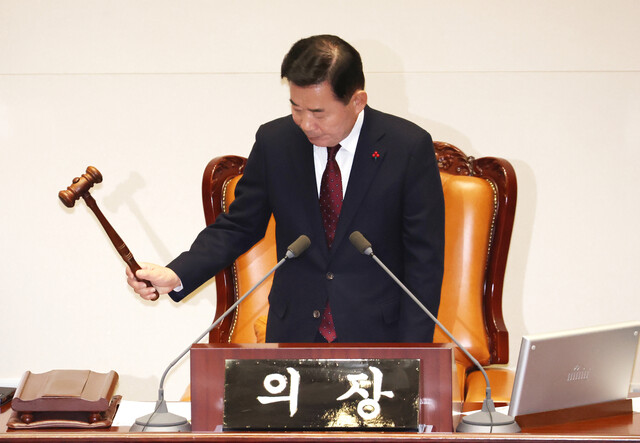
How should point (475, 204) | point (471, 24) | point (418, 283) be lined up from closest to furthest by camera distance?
point (418, 283), point (475, 204), point (471, 24)

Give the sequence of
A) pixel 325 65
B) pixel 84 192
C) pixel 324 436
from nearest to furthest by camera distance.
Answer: pixel 324 436 < pixel 84 192 < pixel 325 65

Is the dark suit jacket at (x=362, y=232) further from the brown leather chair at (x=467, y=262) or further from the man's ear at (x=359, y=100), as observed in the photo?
the brown leather chair at (x=467, y=262)

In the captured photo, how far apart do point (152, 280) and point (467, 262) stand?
109 centimetres

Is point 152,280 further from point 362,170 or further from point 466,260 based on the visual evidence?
point 466,260

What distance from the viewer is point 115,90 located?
3.07m

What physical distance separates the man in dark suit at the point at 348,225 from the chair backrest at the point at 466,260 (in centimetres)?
38

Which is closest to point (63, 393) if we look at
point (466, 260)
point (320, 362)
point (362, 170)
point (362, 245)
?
point (320, 362)

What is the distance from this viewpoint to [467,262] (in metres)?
2.48

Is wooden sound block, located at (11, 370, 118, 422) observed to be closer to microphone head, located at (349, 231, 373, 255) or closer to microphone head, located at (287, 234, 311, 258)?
microphone head, located at (287, 234, 311, 258)

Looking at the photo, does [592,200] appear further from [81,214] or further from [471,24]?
[81,214]

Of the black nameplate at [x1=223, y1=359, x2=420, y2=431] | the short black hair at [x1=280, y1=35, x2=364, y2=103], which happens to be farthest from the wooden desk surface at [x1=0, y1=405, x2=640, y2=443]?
the short black hair at [x1=280, y1=35, x2=364, y2=103]

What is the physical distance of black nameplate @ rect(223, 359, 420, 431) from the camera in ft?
4.44

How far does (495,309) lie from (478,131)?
2.65 feet

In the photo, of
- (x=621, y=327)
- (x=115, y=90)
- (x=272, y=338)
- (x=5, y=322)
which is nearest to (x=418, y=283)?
(x=272, y=338)
